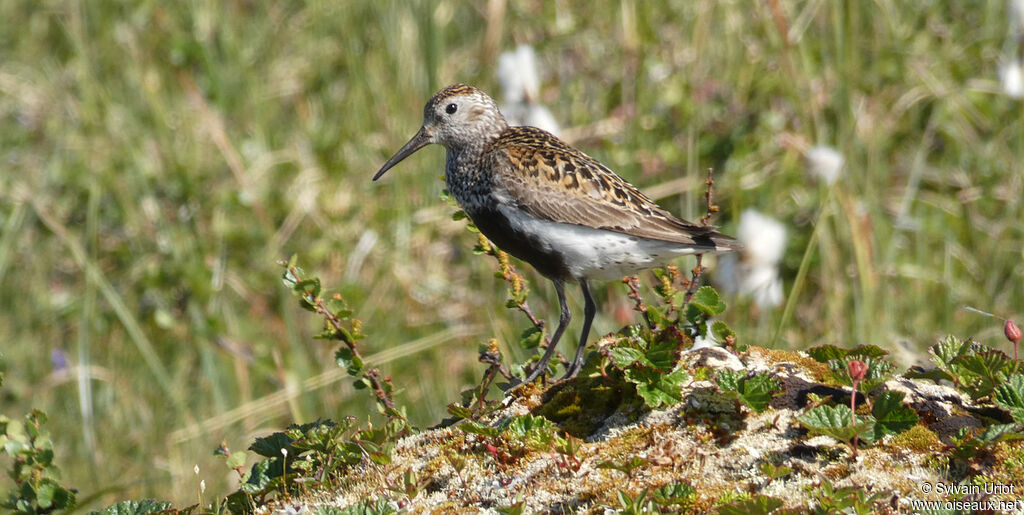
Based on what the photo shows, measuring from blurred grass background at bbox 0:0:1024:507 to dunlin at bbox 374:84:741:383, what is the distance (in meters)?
1.36

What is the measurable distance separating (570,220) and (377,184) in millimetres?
3856

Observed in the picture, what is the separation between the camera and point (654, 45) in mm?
8133

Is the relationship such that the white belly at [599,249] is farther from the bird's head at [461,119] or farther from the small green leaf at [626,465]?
the small green leaf at [626,465]

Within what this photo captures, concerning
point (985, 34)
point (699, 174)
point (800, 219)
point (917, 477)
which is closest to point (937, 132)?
point (985, 34)

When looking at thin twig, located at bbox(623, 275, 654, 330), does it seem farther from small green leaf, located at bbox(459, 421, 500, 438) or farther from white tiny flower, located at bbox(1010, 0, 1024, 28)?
white tiny flower, located at bbox(1010, 0, 1024, 28)

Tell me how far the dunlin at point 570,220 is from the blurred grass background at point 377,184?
53.6 inches

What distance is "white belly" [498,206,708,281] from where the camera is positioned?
4.41 meters

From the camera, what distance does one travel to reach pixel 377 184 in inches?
319

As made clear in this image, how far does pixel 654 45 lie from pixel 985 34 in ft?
8.09

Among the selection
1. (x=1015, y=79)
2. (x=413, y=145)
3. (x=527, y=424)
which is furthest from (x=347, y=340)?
(x=1015, y=79)

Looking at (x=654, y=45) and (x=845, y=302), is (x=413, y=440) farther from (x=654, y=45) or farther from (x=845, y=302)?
(x=654, y=45)

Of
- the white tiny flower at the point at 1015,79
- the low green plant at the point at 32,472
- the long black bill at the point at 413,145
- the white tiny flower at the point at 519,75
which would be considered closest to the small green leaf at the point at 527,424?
the low green plant at the point at 32,472

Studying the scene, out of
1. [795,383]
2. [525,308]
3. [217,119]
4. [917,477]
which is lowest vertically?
[917,477]

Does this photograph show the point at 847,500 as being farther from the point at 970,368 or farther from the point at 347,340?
the point at 347,340
